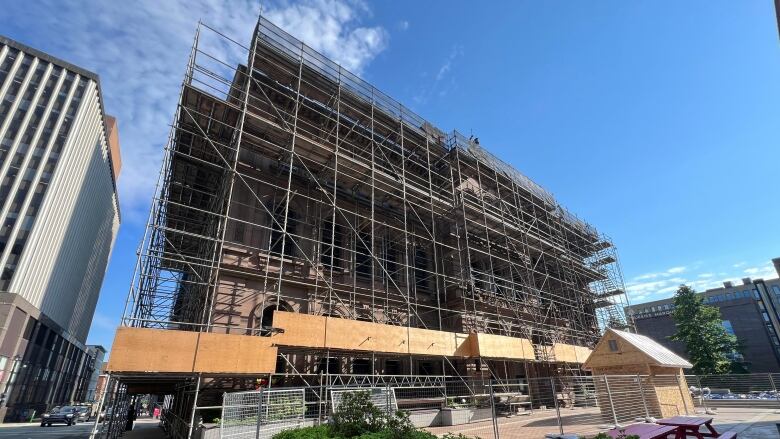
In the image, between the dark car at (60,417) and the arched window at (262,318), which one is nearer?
the arched window at (262,318)

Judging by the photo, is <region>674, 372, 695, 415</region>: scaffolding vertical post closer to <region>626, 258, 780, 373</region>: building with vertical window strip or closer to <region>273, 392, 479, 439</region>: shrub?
<region>273, 392, 479, 439</region>: shrub

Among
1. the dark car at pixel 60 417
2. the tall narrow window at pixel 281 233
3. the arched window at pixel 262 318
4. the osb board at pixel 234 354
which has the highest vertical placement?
the tall narrow window at pixel 281 233

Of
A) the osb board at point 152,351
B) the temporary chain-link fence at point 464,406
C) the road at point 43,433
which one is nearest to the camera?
the osb board at point 152,351

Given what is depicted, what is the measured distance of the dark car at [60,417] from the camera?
28422 mm

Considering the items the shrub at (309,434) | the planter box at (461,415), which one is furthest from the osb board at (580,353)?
the shrub at (309,434)

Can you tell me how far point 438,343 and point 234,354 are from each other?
852 centimetres

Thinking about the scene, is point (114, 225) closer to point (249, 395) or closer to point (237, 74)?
point (237, 74)

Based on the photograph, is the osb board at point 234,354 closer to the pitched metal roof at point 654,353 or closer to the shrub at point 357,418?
the shrub at point 357,418

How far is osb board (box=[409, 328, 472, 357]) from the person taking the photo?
16.0 metres

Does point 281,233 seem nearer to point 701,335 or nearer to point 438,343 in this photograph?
point 438,343

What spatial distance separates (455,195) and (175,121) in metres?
14.7

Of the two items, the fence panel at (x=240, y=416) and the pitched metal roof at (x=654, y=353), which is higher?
the pitched metal roof at (x=654, y=353)

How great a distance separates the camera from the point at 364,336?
14617mm

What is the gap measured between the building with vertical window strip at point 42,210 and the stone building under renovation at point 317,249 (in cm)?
2401
